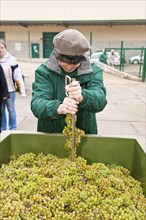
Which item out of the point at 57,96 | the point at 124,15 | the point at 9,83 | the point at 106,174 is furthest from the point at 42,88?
the point at 124,15

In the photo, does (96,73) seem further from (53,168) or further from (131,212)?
(131,212)

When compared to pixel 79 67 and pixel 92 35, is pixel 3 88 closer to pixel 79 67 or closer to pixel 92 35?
pixel 79 67

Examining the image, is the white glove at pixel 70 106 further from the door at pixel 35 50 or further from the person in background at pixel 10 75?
the door at pixel 35 50

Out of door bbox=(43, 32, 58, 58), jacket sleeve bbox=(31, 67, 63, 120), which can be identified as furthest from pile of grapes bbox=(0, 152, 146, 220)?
door bbox=(43, 32, 58, 58)

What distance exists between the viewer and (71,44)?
4.90 ft

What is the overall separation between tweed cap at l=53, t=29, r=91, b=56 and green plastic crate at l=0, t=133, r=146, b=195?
1.73ft

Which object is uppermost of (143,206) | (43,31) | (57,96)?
(43,31)

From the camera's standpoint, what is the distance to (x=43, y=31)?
24453 mm

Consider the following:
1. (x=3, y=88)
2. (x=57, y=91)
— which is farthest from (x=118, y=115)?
(x=57, y=91)

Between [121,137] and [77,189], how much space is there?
1.75 ft

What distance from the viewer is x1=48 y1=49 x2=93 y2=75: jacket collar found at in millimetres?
1727

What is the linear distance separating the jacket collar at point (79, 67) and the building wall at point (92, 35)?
20.2 meters

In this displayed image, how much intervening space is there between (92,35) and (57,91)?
22.6m

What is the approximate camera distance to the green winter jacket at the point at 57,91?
159 cm
